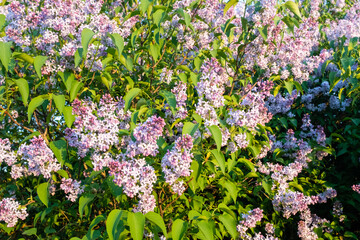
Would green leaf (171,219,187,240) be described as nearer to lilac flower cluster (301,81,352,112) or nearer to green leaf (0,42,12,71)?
green leaf (0,42,12,71)

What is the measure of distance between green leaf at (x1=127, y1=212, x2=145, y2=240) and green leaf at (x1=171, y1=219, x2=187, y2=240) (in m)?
0.31

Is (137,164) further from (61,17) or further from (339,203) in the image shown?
(339,203)

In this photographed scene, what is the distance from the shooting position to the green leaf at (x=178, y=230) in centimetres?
219

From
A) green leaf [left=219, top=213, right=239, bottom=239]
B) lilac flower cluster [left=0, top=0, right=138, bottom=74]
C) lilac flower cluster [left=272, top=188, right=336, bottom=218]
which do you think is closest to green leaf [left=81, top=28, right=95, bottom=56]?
lilac flower cluster [left=0, top=0, right=138, bottom=74]

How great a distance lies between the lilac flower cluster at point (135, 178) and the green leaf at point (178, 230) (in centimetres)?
20

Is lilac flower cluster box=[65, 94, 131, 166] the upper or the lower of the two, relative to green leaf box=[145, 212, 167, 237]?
upper

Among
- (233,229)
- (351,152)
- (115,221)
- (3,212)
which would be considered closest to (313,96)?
(351,152)

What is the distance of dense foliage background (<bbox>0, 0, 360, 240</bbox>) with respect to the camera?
2.35 meters

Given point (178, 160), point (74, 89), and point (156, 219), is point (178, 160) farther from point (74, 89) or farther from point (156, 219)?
point (74, 89)

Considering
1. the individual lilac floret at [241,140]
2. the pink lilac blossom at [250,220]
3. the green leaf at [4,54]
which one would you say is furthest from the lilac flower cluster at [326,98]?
the green leaf at [4,54]

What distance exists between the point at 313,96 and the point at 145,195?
323 cm

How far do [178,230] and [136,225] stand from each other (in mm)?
373

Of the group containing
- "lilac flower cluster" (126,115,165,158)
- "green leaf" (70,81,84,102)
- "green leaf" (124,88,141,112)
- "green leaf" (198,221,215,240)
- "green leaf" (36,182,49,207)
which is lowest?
"green leaf" (36,182,49,207)

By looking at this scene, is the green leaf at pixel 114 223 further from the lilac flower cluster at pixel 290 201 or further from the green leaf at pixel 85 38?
the lilac flower cluster at pixel 290 201
